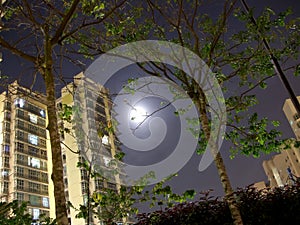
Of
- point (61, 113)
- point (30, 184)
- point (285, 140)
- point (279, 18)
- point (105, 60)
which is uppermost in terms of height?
point (30, 184)

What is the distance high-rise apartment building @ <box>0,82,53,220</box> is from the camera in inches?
1826

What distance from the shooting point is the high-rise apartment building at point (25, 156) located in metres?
46.4

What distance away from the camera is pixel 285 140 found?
6.80 m

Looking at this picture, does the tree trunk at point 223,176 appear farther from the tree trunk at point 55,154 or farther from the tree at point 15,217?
the tree at point 15,217

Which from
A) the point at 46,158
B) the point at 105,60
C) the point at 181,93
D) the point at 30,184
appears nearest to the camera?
the point at 181,93

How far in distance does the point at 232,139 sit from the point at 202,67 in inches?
78.8

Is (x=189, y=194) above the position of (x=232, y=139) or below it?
below

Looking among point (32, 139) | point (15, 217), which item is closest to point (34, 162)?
point (32, 139)

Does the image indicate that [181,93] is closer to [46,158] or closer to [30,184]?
[30,184]

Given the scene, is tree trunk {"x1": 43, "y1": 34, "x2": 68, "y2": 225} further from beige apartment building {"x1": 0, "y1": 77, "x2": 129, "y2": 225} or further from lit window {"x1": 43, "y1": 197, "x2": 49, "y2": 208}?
lit window {"x1": 43, "y1": 197, "x2": 49, "y2": 208}

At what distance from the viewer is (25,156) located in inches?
1969

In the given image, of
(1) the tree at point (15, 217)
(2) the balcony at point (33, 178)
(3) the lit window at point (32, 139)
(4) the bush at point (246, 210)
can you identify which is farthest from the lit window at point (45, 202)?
(1) the tree at point (15, 217)

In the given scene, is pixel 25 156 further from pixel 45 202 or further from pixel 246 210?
pixel 246 210

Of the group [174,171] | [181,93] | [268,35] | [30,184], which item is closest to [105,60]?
[181,93]
